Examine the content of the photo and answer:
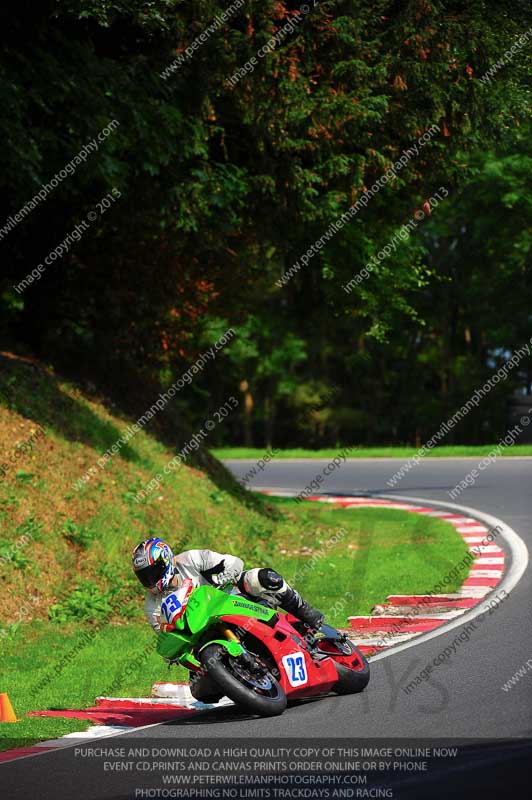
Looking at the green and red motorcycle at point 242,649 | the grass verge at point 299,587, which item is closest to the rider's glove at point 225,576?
the green and red motorcycle at point 242,649

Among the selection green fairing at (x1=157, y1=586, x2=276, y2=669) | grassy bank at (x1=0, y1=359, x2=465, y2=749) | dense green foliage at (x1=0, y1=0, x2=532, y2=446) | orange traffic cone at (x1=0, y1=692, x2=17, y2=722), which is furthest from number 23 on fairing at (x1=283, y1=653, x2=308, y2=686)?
dense green foliage at (x1=0, y1=0, x2=532, y2=446)

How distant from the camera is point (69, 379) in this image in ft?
62.5

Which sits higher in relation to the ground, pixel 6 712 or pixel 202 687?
pixel 202 687

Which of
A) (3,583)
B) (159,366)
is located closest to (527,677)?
(3,583)

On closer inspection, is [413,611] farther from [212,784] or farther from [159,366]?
[159,366]

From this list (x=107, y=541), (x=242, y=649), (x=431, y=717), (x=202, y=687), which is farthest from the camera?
(x=107, y=541)

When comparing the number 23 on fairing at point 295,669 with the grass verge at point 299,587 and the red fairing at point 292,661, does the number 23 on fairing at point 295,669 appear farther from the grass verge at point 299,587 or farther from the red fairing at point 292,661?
the grass verge at point 299,587

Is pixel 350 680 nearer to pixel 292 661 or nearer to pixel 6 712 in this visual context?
pixel 292 661

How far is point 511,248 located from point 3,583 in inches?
1407

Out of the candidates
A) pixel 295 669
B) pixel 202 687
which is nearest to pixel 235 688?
pixel 202 687

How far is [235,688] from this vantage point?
7520mm

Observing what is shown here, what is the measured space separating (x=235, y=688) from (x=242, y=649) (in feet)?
1.04

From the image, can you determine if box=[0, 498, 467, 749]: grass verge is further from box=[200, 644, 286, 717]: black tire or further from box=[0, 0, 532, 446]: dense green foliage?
box=[0, 0, 532, 446]: dense green foliage

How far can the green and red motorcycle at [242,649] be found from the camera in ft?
25.3
